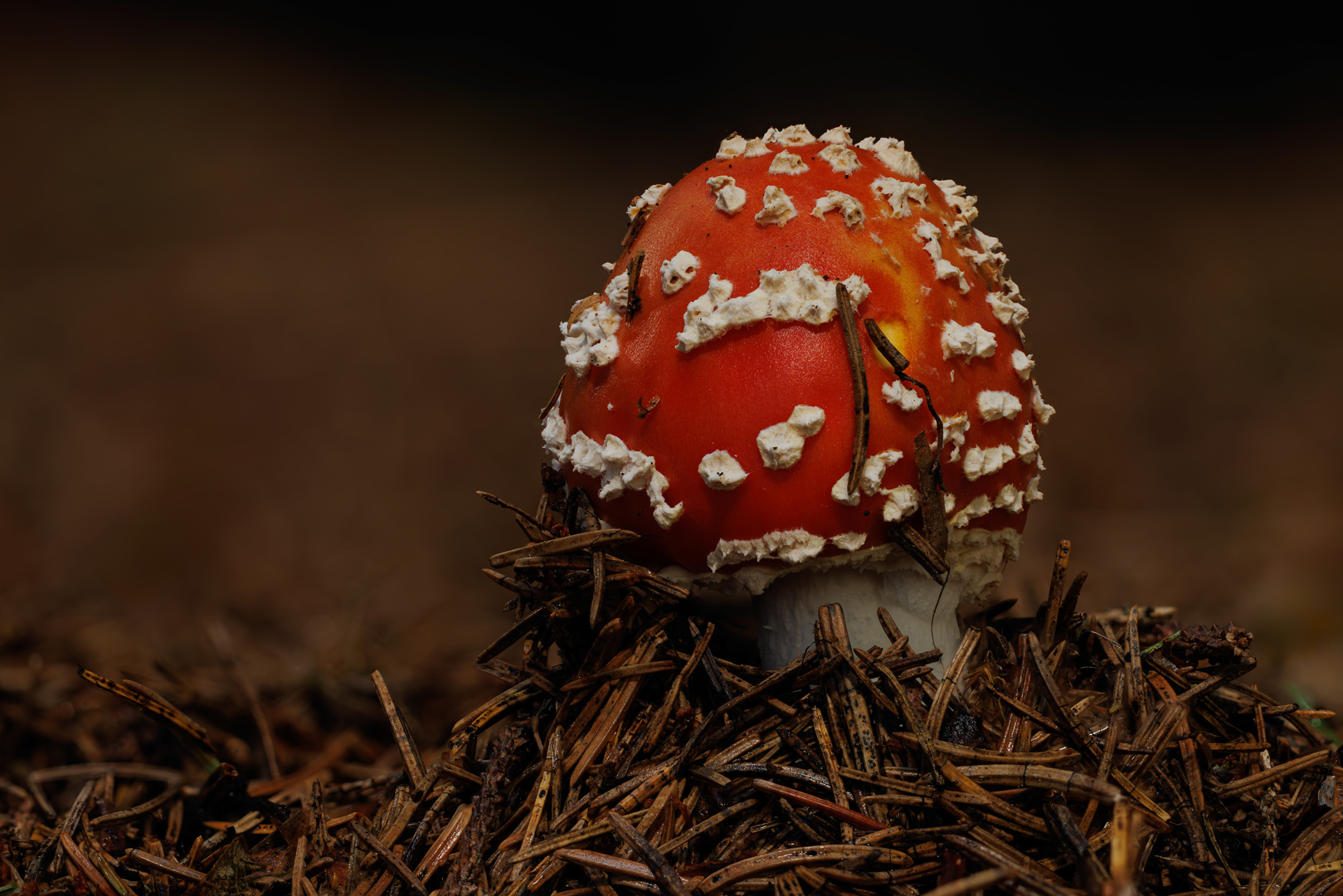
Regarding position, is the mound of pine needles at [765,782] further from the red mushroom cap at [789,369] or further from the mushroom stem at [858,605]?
the red mushroom cap at [789,369]

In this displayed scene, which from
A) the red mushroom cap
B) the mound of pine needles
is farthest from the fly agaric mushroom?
the mound of pine needles

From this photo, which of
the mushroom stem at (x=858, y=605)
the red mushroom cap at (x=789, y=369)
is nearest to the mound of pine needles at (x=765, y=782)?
the mushroom stem at (x=858, y=605)

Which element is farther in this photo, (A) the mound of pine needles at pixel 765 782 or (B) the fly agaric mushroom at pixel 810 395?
(B) the fly agaric mushroom at pixel 810 395

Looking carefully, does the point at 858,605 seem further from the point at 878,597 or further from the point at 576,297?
the point at 576,297

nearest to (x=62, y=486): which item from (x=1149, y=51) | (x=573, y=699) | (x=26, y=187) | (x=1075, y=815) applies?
(x=26, y=187)

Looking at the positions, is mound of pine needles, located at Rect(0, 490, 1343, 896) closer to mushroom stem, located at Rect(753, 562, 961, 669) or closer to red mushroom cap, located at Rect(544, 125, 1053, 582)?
mushroom stem, located at Rect(753, 562, 961, 669)

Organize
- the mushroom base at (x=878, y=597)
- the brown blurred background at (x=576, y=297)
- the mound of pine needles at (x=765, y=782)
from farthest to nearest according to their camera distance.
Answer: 1. the brown blurred background at (x=576, y=297)
2. the mushroom base at (x=878, y=597)
3. the mound of pine needles at (x=765, y=782)

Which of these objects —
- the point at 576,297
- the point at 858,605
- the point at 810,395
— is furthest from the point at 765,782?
the point at 576,297

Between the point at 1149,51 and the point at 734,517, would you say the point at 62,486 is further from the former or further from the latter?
the point at 1149,51
